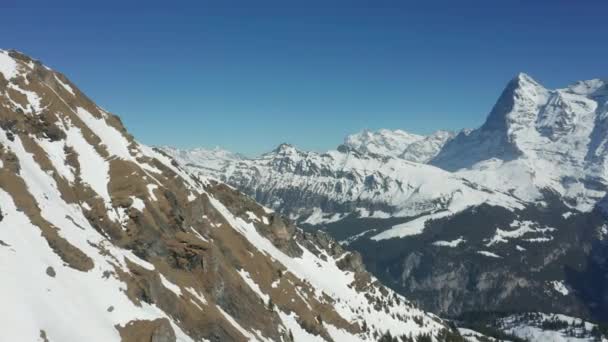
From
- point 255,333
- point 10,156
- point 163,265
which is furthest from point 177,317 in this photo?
point 10,156

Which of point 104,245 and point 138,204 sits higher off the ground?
point 138,204

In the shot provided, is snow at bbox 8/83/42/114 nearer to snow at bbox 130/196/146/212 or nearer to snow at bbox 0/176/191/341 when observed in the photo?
snow at bbox 130/196/146/212

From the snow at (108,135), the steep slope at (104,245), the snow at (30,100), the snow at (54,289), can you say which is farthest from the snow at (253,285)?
the snow at (30,100)

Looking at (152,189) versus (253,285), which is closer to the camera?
(152,189)

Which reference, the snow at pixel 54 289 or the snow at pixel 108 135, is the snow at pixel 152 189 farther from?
the snow at pixel 54 289

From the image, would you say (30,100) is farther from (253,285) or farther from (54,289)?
(54,289)

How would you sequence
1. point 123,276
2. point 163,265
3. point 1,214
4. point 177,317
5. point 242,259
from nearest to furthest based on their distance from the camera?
point 1,214, point 123,276, point 177,317, point 163,265, point 242,259

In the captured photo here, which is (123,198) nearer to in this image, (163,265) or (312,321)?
(163,265)

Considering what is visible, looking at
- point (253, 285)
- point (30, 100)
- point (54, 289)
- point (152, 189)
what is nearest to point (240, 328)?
point (253, 285)

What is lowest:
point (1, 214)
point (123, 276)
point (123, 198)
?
point (123, 276)
